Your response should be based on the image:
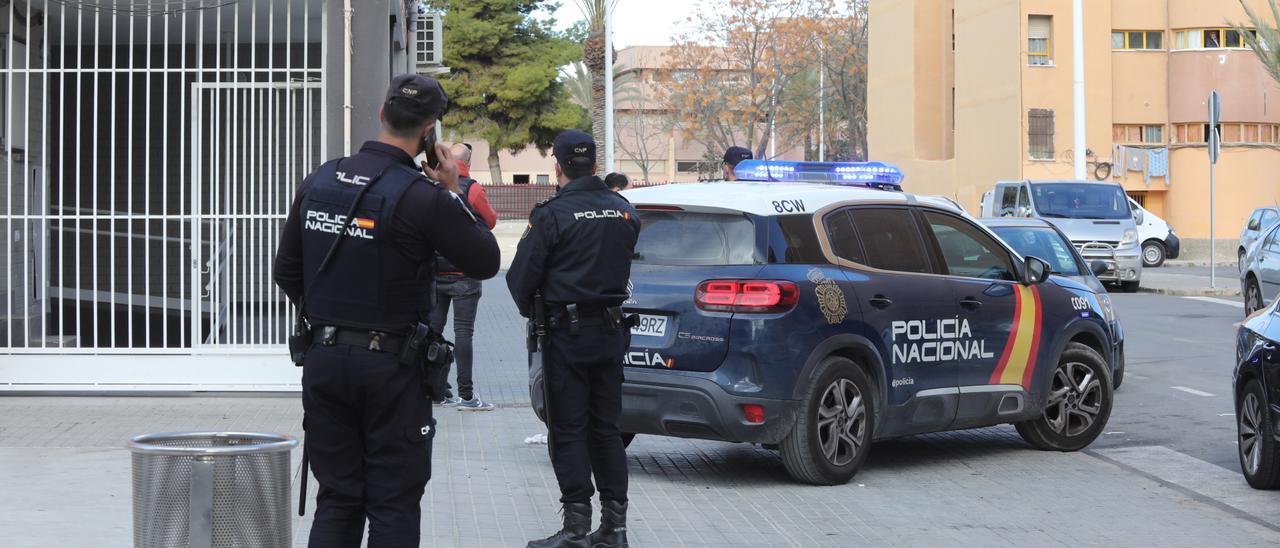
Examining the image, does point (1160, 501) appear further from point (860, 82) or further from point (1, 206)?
point (860, 82)

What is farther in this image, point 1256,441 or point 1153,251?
point 1153,251

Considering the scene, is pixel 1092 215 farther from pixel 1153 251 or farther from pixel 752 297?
pixel 752 297

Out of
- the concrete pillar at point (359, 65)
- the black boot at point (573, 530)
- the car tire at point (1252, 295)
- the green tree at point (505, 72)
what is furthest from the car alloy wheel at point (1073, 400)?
the green tree at point (505, 72)

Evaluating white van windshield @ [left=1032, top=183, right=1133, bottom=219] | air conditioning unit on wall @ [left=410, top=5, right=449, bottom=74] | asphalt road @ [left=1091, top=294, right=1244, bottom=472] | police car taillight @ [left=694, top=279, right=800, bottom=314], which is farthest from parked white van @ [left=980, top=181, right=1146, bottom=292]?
police car taillight @ [left=694, top=279, right=800, bottom=314]

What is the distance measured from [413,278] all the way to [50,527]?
3.01 m

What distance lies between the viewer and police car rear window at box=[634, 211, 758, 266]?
809 cm

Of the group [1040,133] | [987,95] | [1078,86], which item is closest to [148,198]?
[1078,86]

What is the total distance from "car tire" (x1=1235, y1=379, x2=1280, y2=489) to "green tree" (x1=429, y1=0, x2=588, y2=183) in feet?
166

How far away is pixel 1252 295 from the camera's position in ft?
62.0

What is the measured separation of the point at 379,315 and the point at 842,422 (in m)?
4.17

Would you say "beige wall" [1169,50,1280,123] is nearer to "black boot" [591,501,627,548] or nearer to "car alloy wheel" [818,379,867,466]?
"car alloy wheel" [818,379,867,466]

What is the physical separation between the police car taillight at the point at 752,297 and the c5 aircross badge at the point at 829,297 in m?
0.17

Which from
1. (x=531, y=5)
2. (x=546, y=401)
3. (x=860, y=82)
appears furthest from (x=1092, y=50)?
(x=546, y=401)

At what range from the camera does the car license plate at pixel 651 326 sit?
8.01 metres
